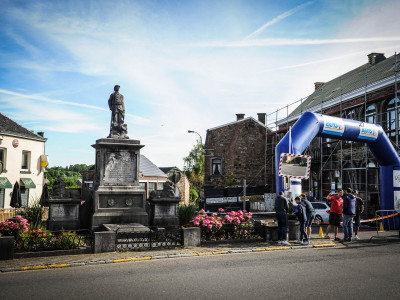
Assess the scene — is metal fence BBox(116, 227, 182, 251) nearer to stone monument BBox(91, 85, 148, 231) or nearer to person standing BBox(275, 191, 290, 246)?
stone monument BBox(91, 85, 148, 231)

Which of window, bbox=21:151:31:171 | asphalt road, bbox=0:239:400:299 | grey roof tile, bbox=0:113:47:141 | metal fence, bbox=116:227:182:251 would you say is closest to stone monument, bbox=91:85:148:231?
metal fence, bbox=116:227:182:251

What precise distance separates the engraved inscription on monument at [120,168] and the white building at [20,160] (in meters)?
15.7

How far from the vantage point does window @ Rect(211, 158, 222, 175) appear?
1300 inches

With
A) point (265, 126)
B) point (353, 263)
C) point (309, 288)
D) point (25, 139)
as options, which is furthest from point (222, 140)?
point (309, 288)

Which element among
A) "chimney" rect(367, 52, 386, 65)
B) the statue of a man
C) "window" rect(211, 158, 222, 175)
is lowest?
"window" rect(211, 158, 222, 175)

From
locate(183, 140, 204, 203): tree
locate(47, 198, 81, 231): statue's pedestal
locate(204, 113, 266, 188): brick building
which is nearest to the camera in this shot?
locate(47, 198, 81, 231): statue's pedestal

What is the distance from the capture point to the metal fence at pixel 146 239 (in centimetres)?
1000

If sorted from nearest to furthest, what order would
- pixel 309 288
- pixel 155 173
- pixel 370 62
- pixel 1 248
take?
pixel 309 288
pixel 1 248
pixel 370 62
pixel 155 173

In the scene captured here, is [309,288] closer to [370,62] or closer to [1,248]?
[1,248]

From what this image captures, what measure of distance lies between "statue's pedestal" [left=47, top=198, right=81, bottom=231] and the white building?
15.4 metres

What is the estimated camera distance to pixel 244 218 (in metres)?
11.9

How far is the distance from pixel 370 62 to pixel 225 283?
1066 inches

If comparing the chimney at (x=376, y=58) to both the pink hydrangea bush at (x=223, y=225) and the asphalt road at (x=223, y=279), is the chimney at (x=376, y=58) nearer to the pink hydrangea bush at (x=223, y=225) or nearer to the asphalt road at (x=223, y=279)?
the pink hydrangea bush at (x=223, y=225)

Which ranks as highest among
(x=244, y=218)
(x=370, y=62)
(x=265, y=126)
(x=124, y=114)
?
(x=370, y=62)
